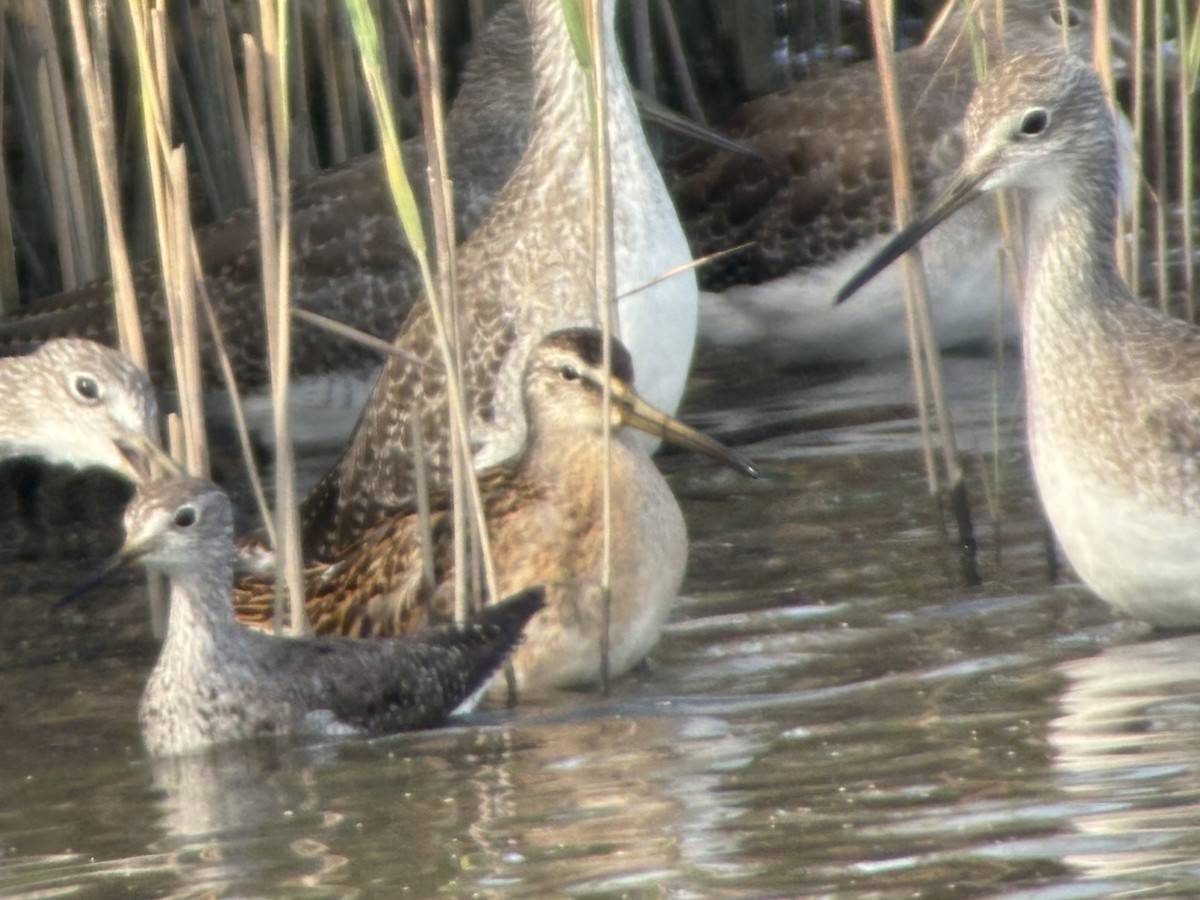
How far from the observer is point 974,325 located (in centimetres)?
891

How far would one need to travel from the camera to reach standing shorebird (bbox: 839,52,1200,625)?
17.8 feet

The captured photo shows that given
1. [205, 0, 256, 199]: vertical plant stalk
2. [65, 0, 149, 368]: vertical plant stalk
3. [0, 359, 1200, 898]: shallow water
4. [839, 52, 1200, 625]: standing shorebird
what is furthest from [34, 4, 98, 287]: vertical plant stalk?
[839, 52, 1200, 625]: standing shorebird

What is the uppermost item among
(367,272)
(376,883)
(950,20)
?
(950,20)

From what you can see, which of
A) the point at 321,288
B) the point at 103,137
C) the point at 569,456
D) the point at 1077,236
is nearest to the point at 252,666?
the point at 569,456

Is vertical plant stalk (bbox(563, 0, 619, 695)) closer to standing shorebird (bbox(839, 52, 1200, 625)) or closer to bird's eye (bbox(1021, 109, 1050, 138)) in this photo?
standing shorebird (bbox(839, 52, 1200, 625))

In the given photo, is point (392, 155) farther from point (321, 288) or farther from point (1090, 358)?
point (321, 288)

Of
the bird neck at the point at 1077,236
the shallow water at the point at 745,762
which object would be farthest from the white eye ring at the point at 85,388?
the bird neck at the point at 1077,236

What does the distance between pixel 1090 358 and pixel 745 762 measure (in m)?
1.48

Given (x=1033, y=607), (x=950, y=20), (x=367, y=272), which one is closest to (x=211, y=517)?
(x=1033, y=607)

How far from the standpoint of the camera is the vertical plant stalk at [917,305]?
5.84m

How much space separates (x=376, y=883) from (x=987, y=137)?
252 cm

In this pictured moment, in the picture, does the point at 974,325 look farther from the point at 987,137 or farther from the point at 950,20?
the point at 987,137

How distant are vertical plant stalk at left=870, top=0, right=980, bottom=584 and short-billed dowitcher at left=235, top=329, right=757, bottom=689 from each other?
0.52m

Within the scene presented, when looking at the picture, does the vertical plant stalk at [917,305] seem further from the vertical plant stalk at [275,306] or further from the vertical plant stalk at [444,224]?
the vertical plant stalk at [275,306]
